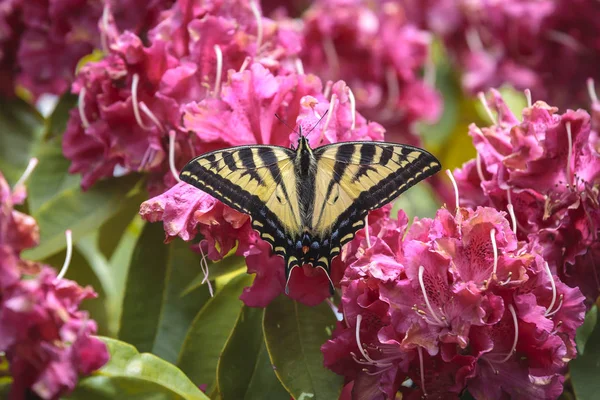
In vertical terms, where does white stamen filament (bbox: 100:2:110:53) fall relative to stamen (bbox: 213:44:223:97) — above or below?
above

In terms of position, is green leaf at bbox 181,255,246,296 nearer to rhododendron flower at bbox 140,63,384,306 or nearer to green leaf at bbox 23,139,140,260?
rhododendron flower at bbox 140,63,384,306

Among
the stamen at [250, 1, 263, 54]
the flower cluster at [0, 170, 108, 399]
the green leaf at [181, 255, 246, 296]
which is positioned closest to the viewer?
the flower cluster at [0, 170, 108, 399]

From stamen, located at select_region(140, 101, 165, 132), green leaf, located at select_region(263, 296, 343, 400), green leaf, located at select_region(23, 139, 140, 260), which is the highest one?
stamen, located at select_region(140, 101, 165, 132)

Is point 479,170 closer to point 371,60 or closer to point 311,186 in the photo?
point 311,186

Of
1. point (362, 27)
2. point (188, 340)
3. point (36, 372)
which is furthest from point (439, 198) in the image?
point (36, 372)

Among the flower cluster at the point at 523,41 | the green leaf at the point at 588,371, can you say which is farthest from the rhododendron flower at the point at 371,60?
the green leaf at the point at 588,371

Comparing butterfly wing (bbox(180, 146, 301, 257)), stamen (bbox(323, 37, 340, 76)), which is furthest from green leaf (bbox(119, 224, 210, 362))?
stamen (bbox(323, 37, 340, 76))

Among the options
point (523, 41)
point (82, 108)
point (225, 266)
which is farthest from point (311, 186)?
point (523, 41)
